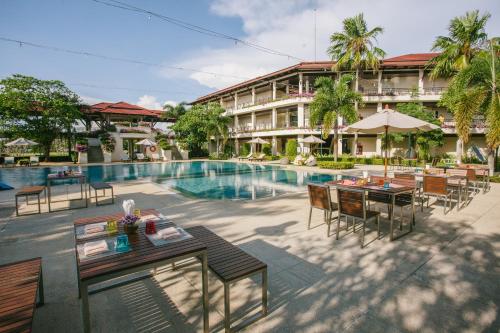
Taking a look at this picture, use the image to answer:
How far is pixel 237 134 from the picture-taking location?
36.4 m

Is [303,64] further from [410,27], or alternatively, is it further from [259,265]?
[259,265]

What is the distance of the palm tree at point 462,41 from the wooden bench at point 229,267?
25.4 meters

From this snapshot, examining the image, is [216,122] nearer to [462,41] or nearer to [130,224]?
[462,41]

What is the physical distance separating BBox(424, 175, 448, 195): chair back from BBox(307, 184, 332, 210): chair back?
3.51 m

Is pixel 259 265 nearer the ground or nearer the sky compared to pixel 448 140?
nearer the ground

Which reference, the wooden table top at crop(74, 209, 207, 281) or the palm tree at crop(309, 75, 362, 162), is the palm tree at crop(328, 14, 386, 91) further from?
the wooden table top at crop(74, 209, 207, 281)

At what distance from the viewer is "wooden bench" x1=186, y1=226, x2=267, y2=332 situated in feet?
7.66

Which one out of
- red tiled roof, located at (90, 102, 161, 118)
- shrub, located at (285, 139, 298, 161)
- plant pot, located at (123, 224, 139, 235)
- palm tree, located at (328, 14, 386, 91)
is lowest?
plant pot, located at (123, 224, 139, 235)

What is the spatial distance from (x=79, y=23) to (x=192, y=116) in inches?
836

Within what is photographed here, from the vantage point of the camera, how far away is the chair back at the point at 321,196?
4.71 meters

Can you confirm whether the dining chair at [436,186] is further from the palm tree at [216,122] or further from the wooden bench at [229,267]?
the palm tree at [216,122]

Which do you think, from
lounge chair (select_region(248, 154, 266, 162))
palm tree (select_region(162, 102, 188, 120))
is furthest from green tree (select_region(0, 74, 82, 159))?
lounge chair (select_region(248, 154, 266, 162))

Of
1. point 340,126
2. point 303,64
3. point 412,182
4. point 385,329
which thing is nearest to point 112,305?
point 385,329

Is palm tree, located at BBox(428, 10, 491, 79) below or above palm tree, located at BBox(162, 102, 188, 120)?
above
